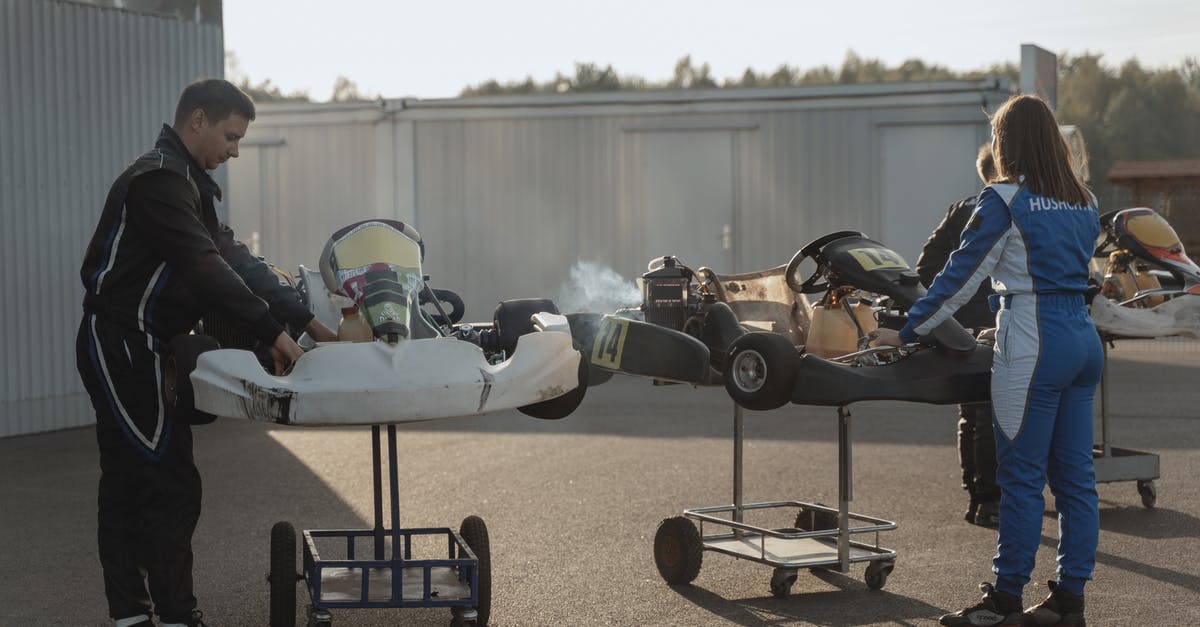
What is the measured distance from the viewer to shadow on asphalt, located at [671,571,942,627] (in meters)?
5.79

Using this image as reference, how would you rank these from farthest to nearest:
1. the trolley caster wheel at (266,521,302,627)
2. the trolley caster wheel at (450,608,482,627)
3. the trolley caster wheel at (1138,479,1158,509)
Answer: the trolley caster wheel at (1138,479,1158,509) → the trolley caster wheel at (266,521,302,627) → the trolley caster wheel at (450,608,482,627)

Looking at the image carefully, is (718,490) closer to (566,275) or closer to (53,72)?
(53,72)

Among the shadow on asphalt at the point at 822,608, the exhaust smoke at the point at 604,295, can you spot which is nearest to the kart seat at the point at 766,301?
the exhaust smoke at the point at 604,295

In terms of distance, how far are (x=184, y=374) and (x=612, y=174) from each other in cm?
1428

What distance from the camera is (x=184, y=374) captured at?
187 inches

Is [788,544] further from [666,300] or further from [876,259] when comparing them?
[876,259]

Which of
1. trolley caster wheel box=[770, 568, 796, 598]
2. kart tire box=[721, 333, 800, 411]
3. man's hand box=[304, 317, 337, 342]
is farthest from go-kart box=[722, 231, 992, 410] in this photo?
man's hand box=[304, 317, 337, 342]

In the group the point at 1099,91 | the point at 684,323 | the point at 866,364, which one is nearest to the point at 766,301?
the point at 684,323

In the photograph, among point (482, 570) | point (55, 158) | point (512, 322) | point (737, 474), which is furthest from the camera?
point (55, 158)

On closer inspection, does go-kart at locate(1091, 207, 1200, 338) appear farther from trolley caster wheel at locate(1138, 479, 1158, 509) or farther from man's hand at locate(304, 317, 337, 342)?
man's hand at locate(304, 317, 337, 342)

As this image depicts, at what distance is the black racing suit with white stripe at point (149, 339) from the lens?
16.3ft

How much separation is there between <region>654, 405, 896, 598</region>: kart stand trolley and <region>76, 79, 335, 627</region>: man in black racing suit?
196 cm

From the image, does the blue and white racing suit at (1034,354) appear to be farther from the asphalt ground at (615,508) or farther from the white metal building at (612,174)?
the white metal building at (612,174)

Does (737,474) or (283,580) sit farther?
(737,474)
